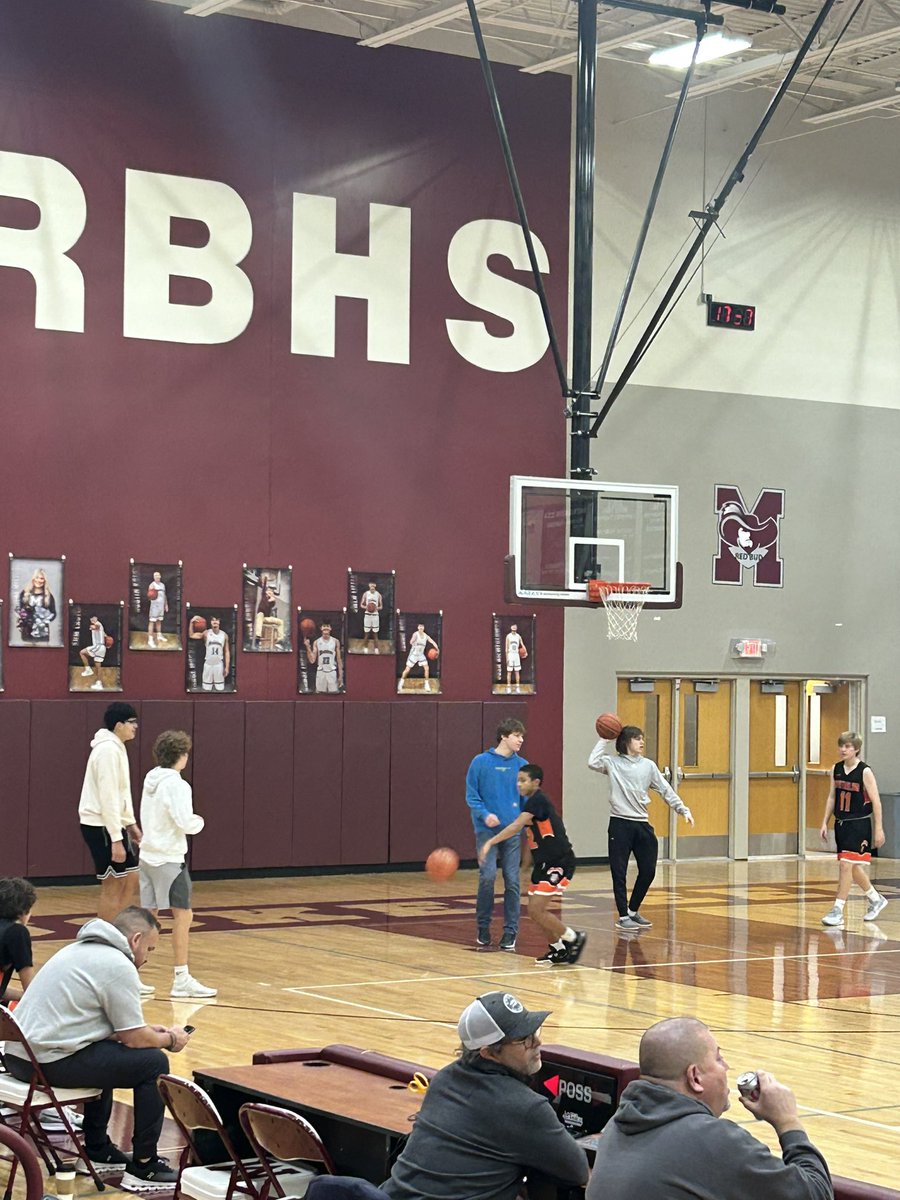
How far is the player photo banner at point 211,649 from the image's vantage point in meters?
19.2

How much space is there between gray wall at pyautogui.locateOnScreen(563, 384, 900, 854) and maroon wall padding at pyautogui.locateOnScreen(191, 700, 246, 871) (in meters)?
4.46

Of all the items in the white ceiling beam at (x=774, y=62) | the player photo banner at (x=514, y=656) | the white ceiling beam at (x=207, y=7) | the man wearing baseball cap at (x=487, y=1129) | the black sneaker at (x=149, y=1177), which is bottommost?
the black sneaker at (x=149, y=1177)

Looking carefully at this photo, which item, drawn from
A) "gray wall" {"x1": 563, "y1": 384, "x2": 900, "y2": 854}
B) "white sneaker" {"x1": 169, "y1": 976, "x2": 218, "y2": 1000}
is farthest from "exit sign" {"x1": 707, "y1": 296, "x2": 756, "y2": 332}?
"white sneaker" {"x1": 169, "y1": 976, "x2": 218, "y2": 1000}

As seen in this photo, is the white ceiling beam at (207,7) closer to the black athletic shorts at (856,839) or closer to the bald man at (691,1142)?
the black athletic shorts at (856,839)

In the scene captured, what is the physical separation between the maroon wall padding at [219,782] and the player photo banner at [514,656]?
347cm

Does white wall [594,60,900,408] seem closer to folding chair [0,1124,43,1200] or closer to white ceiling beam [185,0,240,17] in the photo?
white ceiling beam [185,0,240,17]

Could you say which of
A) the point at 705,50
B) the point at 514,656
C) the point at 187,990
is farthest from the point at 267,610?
the point at 187,990

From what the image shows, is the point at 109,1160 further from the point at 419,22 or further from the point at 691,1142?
the point at 419,22

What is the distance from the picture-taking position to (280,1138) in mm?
5781

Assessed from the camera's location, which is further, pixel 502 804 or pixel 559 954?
pixel 502 804

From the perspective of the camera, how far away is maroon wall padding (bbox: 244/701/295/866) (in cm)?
1950

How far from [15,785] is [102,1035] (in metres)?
11.1

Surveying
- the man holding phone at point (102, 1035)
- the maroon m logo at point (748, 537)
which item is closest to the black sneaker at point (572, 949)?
the man holding phone at point (102, 1035)

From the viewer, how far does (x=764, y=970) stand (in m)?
13.8
